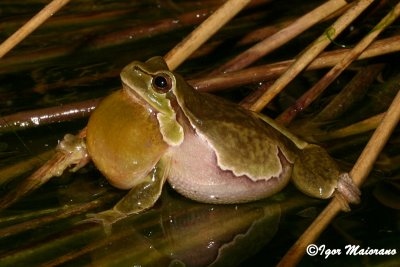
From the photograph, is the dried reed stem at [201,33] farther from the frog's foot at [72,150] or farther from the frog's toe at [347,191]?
the frog's toe at [347,191]

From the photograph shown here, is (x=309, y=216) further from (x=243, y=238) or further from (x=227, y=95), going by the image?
(x=227, y=95)

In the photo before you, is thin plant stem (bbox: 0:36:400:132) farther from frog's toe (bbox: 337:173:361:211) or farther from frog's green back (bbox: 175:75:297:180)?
frog's toe (bbox: 337:173:361:211)

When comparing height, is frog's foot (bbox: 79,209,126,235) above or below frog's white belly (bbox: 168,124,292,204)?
below

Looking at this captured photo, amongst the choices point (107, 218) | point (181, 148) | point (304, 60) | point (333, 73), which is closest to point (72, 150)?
point (107, 218)

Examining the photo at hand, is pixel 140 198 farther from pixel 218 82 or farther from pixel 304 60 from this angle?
pixel 304 60

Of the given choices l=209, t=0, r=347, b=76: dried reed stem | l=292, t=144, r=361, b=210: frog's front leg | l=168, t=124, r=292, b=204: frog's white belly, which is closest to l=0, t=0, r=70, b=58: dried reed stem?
l=168, t=124, r=292, b=204: frog's white belly

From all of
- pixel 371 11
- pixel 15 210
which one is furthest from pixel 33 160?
pixel 371 11

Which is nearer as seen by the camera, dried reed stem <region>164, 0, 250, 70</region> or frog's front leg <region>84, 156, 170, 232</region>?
frog's front leg <region>84, 156, 170, 232</region>
